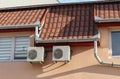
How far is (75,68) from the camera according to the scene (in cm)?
1084

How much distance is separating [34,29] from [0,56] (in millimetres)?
1876

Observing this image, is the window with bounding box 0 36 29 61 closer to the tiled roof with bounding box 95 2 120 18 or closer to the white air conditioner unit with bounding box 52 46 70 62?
the white air conditioner unit with bounding box 52 46 70 62

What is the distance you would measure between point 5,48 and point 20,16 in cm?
159

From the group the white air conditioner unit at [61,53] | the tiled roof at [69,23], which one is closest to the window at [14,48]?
the tiled roof at [69,23]

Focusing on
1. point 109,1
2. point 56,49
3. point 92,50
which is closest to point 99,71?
point 92,50

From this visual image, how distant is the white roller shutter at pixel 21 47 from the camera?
1155 cm

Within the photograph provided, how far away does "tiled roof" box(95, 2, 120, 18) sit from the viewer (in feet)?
36.9

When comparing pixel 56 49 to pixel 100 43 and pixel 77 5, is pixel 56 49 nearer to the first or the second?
pixel 100 43

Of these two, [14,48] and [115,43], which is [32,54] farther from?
[115,43]

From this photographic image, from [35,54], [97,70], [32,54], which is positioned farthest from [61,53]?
[97,70]

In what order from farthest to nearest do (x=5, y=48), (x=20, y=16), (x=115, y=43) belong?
1. (x=20, y=16)
2. (x=5, y=48)
3. (x=115, y=43)

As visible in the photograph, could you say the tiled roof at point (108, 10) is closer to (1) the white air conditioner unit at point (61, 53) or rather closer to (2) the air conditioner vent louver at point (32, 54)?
(1) the white air conditioner unit at point (61, 53)

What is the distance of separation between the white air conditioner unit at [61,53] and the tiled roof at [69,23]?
442mm

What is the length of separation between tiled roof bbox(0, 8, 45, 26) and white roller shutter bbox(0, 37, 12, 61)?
692 millimetres
